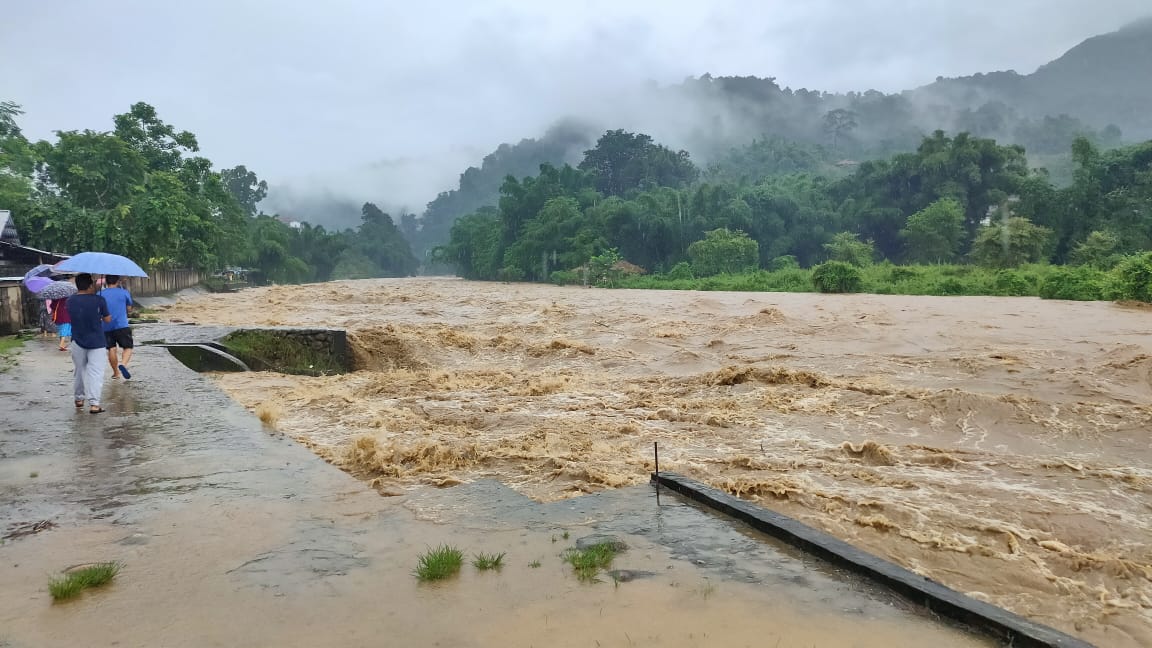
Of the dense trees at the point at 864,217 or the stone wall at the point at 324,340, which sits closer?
the stone wall at the point at 324,340

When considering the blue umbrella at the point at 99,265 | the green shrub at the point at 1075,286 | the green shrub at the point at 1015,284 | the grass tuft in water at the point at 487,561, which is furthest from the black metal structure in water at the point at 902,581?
the green shrub at the point at 1015,284

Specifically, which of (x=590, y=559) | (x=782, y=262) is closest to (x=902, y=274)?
(x=782, y=262)

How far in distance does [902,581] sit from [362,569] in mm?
2526

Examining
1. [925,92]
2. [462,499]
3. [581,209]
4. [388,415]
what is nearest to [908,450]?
[462,499]

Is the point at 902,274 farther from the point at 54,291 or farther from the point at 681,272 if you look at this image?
the point at 54,291

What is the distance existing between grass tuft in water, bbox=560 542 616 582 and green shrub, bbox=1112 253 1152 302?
2156cm

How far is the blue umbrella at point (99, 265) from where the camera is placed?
332 inches

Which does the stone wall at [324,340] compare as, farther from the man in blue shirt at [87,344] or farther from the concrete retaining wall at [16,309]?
the man in blue shirt at [87,344]

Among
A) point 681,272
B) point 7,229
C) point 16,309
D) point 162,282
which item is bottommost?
point 16,309

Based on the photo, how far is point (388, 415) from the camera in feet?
28.0

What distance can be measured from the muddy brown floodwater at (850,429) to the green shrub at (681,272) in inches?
1312

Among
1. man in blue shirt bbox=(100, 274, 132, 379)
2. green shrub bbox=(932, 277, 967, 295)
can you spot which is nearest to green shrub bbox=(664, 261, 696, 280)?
green shrub bbox=(932, 277, 967, 295)

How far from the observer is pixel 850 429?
25.4ft

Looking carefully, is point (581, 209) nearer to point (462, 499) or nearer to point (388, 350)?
point (388, 350)
